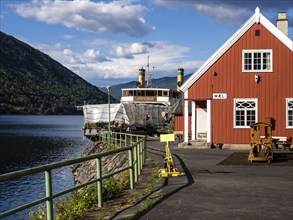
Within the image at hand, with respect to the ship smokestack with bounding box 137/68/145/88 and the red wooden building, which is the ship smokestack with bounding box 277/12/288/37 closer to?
the red wooden building

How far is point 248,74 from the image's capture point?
29297 mm

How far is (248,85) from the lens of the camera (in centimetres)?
2933

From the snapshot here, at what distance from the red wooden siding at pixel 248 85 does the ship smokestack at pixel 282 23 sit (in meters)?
2.97

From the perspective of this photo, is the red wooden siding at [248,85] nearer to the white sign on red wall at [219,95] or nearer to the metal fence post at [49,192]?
the white sign on red wall at [219,95]

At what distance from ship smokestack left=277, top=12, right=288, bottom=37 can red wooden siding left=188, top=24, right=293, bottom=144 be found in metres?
2.97

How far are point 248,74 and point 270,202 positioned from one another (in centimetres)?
1900

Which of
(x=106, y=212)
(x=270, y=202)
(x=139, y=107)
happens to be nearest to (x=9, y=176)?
(x=106, y=212)

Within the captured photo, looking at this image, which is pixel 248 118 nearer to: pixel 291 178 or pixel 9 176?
pixel 291 178

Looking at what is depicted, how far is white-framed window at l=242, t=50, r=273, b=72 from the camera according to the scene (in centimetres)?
2903

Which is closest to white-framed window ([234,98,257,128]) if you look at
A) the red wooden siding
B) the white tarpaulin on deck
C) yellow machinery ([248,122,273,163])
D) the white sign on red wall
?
the red wooden siding

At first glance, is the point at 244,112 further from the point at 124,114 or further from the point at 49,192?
the point at 124,114

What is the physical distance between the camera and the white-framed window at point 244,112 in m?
29.2

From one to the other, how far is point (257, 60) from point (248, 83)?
1.59 m

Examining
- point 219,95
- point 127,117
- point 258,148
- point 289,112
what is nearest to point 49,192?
point 258,148
